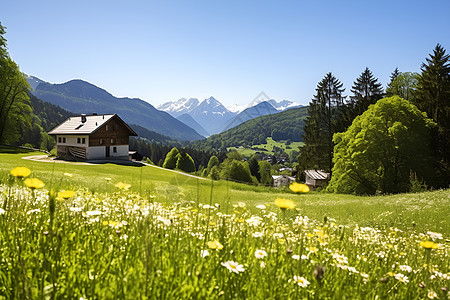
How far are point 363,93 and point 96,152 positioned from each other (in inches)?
1915

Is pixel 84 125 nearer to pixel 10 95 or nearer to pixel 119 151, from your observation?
pixel 119 151

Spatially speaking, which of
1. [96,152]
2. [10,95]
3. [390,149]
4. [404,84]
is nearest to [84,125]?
[96,152]

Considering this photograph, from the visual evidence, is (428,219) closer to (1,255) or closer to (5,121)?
(1,255)

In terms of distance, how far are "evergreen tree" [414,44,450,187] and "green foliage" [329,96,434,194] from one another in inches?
45.3

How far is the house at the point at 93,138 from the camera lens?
51.2m

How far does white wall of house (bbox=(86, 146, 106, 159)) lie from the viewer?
50713 millimetres

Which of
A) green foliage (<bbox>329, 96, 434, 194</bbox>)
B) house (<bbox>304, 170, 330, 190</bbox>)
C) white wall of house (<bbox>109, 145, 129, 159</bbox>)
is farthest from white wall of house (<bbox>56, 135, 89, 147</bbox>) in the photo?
house (<bbox>304, 170, 330, 190</bbox>)

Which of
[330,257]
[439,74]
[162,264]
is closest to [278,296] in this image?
[162,264]

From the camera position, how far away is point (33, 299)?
1565 millimetres

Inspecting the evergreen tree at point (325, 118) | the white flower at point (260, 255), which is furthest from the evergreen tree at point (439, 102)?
the white flower at point (260, 255)

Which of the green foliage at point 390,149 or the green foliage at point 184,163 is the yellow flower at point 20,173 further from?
the green foliage at point 184,163

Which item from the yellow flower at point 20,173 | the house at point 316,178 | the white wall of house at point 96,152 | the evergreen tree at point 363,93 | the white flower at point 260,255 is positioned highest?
the evergreen tree at point 363,93

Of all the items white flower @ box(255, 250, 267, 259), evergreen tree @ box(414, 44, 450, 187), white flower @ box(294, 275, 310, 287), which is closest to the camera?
white flower @ box(294, 275, 310, 287)

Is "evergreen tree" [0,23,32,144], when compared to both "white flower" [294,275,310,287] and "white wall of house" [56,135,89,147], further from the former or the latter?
"white flower" [294,275,310,287]
